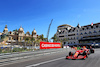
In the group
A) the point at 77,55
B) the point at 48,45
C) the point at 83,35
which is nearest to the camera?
the point at 77,55

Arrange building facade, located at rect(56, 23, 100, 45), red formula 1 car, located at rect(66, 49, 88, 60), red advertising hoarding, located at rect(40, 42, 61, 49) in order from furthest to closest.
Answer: building facade, located at rect(56, 23, 100, 45) < red advertising hoarding, located at rect(40, 42, 61, 49) < red formula 1 car, located at rect(66, 49, 88, 60)

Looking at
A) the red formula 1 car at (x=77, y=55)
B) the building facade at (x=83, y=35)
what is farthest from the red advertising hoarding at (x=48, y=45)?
the building facade at (x=83, y=35)

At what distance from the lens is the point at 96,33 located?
5750 centimetres

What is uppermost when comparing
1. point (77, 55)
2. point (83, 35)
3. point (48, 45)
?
point (83, 35)

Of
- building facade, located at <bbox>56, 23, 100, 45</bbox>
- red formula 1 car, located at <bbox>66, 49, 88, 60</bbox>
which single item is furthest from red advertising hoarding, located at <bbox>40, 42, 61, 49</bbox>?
building facade, located at <bbox>56, 23, 100, 45</bbox>

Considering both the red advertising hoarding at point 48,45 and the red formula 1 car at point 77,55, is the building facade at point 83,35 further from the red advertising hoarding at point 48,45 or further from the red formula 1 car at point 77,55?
the red formula 1 car at point 77,55

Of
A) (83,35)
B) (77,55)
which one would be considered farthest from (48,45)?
(83,35)

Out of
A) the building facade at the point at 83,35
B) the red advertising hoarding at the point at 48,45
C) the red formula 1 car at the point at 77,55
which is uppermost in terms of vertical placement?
the building facade at the point at 83,35

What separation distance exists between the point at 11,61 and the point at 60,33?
68939 millimetres

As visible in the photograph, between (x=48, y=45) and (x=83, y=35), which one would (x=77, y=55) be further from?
(x=83, y=35)

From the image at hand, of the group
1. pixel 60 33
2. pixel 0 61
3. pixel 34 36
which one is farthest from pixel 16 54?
pixel 60 33

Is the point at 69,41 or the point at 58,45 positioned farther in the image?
the point at 69,41

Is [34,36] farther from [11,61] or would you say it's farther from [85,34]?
[11,61]

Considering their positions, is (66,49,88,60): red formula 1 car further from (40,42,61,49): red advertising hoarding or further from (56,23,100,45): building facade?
(56,23,100,45): building facade
